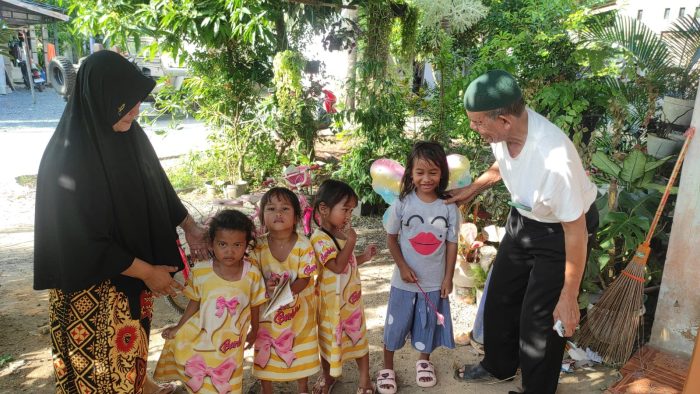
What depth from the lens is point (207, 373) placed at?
230cm

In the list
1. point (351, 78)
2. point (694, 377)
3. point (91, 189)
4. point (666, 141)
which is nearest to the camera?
point (694, 377)

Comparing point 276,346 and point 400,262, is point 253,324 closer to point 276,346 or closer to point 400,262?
point 276,346

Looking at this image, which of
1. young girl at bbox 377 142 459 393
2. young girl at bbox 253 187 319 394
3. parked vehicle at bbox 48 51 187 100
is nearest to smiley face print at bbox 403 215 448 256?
young girl at bbox 377 142 459 393

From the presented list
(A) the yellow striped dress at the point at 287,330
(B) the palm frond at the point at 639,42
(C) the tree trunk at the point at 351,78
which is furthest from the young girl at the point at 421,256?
(C) the tree trunk at the point at 351,78

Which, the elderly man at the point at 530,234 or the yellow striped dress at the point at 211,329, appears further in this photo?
the yellow striped dress at the point at 211,329

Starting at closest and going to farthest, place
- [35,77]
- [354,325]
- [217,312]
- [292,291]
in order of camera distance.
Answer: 1. [217,312]
2. [292,291]
3. [354,325]
4. [35,77]

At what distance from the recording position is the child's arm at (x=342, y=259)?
2.45 m

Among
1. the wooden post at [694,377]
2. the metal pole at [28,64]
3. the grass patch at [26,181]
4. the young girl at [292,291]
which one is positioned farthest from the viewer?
the metal pole at [28,64]

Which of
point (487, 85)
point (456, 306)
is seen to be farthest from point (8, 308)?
point (487, 85)

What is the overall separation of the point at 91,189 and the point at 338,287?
124cm

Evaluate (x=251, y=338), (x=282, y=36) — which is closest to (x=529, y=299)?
(x=251, y=338)

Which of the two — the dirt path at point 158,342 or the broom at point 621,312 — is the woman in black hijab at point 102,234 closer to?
the dirt path at point 158,342

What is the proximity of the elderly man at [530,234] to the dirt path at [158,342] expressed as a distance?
0.94ft

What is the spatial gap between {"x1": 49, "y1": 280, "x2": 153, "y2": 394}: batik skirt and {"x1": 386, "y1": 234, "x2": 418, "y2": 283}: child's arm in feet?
4.39
